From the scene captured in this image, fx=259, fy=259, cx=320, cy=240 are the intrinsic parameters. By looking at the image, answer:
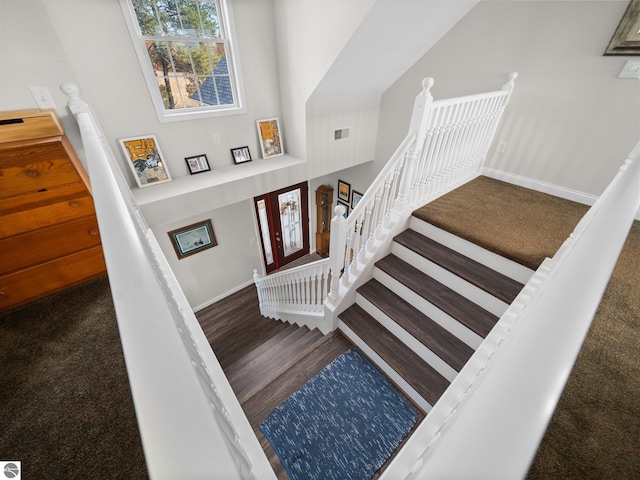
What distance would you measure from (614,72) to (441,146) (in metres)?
1.55

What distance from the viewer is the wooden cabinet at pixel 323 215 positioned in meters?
5.28

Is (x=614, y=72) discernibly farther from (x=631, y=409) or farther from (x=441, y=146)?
(x=631, y=409)

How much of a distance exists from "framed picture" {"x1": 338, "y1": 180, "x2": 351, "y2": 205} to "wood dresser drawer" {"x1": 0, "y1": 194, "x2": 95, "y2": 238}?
4166mm

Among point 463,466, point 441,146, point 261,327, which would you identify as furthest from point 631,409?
point 261,327

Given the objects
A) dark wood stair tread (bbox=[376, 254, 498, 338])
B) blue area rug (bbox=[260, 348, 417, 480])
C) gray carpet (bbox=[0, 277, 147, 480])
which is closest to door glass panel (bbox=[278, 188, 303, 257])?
dark wood stair tread (bbox=[376, 254, 498, 338])

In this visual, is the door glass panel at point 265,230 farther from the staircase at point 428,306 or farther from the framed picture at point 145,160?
the staircase at point 428,306

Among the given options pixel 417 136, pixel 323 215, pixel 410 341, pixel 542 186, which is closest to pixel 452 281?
pixel 410 341

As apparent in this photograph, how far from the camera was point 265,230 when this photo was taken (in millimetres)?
4805

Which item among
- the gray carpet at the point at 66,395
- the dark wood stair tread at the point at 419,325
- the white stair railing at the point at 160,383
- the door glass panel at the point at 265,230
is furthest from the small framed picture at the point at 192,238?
the white stair railing at the point at 160,383

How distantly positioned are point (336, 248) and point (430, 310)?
887 mm

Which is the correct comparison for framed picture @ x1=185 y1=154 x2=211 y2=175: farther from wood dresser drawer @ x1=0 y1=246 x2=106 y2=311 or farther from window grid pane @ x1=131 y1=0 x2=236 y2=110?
wood dresser drawer @ x1=0 y1=246 x2=106 y2=311

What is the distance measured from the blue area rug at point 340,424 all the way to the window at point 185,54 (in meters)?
3.22

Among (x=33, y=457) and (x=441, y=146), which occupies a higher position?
(x=441, y=146)

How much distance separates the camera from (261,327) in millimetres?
3955
